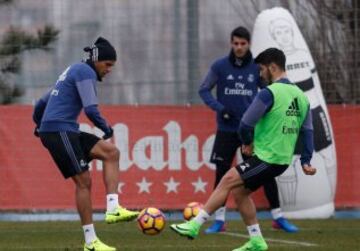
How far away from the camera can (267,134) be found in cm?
942

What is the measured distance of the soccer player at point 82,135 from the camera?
385 inches

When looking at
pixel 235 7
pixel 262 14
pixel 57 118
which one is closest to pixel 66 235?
pixel 57 118

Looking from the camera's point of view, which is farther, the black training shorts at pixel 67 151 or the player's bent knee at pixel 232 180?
the black training shorts at pixel 67 151

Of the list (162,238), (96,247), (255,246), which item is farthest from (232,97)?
(96,247)

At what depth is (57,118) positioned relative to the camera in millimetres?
9938

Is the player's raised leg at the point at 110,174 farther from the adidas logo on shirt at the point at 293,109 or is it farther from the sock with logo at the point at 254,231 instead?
the adidas logo on shirt at the point at 293,109

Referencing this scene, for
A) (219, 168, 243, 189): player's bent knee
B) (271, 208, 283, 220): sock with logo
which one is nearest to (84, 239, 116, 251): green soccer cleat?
(219, 168, 243, 189): player's bent knee

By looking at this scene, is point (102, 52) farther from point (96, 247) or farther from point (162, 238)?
point (162, 238)

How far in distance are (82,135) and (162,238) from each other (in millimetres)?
1966

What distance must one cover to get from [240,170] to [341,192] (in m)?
6.81

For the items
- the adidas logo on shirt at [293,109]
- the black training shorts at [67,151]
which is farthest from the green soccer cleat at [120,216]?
the adidas logo on shirt at [293,109]

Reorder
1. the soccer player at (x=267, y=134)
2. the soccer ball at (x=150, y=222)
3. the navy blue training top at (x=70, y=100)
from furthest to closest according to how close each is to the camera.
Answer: the soccer ball at (x=150, y=222)
the navy blue training top at (x=70, y=100)
the soccer player at (x=267, y=134)

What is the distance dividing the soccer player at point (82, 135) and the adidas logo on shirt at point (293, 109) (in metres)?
1.58

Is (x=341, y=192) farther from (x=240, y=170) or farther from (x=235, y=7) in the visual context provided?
(x=240, y=170)
